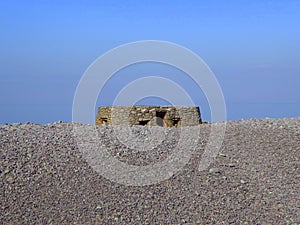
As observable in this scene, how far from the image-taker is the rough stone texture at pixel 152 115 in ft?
41.3

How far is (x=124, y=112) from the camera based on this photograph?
12.7 m

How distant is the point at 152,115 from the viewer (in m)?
12.7

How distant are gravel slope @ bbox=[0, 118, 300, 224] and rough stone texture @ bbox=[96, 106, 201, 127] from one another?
309 cm

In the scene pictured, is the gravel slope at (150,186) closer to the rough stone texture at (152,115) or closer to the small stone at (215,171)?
the small stone at (215,171)

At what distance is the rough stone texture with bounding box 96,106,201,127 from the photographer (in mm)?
12602

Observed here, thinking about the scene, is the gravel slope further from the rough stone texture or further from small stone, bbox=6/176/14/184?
the rough stone texture

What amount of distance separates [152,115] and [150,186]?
5321 millimetres

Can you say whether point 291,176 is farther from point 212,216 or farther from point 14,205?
point 14,205

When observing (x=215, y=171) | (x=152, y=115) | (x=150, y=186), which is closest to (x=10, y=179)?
(x=150, y=186)

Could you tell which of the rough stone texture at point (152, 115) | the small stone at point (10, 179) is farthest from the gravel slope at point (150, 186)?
the rough stone texture at point (152, 115)

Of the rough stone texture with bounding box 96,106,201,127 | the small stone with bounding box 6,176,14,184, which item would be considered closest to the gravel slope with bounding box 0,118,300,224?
the small stone with bounding box 6,176,14,184

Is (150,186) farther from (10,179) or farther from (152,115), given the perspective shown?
(152,115)

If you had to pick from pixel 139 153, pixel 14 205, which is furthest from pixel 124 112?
pixel 14 205

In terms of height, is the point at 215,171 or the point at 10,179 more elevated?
the point at 215,171
